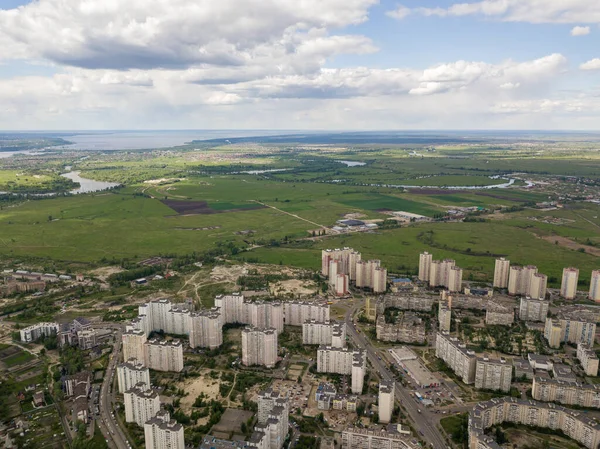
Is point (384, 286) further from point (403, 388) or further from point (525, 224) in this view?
point (525, 224)

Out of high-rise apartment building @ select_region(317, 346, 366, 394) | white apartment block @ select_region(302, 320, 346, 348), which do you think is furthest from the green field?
high-rise apartment building @ select_region(317, 346, 366, 394)

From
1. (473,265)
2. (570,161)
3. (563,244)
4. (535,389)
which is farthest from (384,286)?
(570,161)

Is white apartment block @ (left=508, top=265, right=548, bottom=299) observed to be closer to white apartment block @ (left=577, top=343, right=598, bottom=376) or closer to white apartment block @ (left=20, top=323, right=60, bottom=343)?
white apartment block @ (left=577, top=343, right=598, bottom=376)

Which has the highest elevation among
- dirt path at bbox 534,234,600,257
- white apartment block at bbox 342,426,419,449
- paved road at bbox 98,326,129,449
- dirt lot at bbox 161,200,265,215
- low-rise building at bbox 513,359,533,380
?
dirt lot at bbox 161,200,265,215

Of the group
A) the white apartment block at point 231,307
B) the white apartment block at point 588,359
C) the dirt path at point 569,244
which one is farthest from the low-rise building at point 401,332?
the dirt path at point 569,244

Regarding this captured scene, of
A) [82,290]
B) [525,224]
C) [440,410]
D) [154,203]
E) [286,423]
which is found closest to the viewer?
[286,423]
